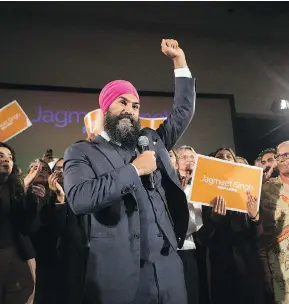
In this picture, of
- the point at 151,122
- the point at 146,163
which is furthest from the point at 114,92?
the point at 151,122

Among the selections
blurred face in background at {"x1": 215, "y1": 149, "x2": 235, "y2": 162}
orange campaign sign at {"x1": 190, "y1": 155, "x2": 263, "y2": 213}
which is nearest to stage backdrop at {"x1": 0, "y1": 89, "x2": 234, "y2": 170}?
blurred face in background at {"x1": 215, "y1": 149, "x2": 235, "y2": 162}

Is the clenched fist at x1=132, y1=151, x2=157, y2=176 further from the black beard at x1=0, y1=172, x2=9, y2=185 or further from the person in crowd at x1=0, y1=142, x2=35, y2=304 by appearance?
the black beard at x1=0, y1=172, x2=9, y2=185

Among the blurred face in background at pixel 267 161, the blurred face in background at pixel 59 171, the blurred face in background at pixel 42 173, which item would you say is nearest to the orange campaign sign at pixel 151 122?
the blurred face in background at pixel 59 171

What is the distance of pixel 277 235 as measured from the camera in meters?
2.45

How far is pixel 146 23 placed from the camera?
3.96 m

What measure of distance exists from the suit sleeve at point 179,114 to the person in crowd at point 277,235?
1.29m

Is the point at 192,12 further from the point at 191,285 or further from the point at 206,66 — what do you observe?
the point at 191,285

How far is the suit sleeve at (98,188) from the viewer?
113cm

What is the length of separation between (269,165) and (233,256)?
3.08 feet

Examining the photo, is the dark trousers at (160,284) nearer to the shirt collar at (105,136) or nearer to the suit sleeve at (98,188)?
the suit sleeve at (98,188)

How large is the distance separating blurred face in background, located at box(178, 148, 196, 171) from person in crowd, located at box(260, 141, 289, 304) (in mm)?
571

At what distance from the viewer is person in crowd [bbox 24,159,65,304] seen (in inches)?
88.5

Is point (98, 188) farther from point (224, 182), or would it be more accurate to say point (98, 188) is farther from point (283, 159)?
point (283, 159)

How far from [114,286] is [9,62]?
3.00 m
